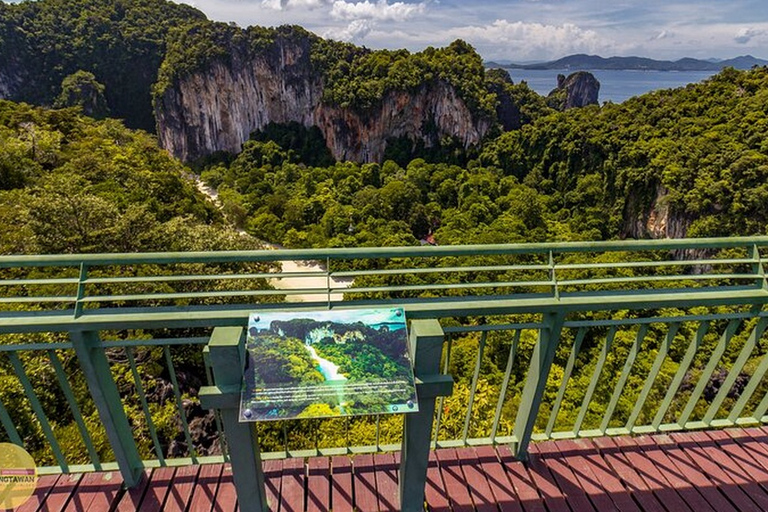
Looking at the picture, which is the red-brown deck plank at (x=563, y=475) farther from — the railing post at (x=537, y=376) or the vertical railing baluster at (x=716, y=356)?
the vertical railing baluster at (x=716, y=356)

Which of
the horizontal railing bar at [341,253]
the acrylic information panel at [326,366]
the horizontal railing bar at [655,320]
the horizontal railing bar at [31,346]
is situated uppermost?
the horizontal railing bar at [341,253]

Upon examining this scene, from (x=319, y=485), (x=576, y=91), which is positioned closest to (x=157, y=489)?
(x=319, y=485)

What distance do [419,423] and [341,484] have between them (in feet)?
3.52

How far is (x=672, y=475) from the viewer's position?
2988mm

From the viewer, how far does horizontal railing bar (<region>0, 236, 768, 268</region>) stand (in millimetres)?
2100

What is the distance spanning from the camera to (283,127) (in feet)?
210

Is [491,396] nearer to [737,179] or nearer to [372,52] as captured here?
[737,179]

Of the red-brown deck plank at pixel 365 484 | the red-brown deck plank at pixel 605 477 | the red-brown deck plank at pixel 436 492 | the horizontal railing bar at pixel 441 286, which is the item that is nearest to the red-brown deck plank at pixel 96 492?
the red-brown deck plank at pixel 365 484

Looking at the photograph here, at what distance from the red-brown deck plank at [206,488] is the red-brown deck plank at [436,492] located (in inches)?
54.3

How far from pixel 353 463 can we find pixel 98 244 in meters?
13.1

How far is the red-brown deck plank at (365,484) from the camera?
8.79 ft

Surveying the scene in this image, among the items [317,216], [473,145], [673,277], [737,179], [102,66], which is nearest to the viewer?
[673,277]

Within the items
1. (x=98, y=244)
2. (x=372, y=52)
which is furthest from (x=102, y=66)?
(x=98, y=244)

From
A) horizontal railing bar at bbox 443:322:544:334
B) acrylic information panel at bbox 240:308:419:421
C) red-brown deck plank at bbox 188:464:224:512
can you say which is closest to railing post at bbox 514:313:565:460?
horizontal railing bar at bbox 443:322:544:334
